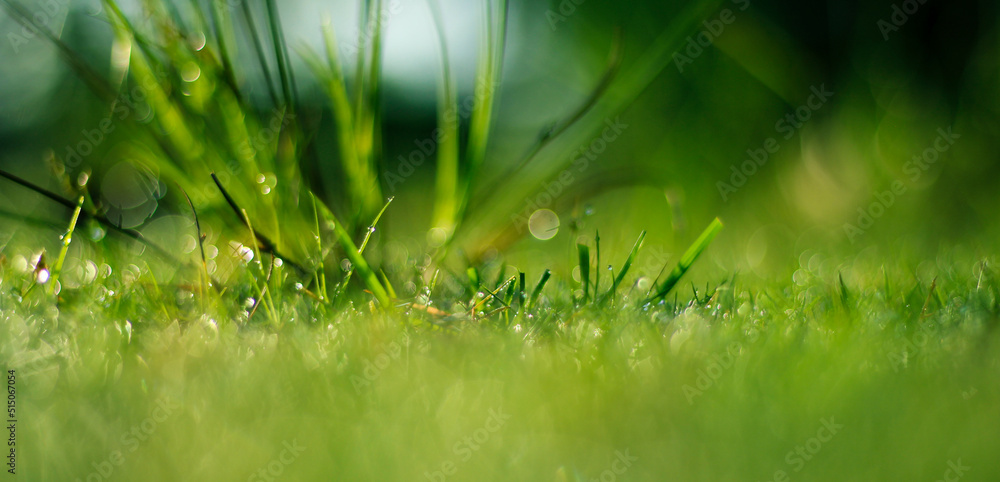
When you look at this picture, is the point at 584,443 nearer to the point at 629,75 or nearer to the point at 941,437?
the point at 941,437

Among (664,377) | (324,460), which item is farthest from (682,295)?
(324,460)
